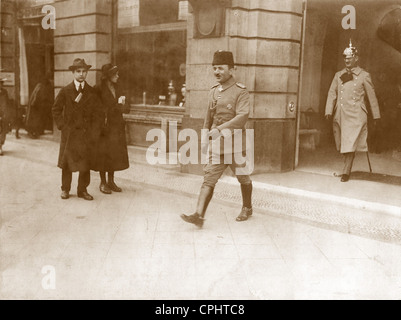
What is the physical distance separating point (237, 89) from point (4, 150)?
26.1 feet

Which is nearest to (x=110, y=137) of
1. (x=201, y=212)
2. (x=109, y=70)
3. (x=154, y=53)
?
(x=109, y=70)

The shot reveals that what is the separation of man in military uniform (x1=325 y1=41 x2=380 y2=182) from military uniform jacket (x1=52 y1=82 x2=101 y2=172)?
3991mm

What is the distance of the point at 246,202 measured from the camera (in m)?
6.56

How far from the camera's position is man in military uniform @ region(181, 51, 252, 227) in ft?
19.9

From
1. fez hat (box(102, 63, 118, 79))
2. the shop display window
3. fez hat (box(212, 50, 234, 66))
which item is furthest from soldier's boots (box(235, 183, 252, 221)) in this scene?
the shop display window

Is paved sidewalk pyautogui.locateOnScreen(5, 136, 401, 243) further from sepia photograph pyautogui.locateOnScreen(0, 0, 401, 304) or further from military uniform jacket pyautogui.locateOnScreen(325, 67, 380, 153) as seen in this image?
military uniform jacket pyautogui.locateOnScreen(325, 67, 380, 153)

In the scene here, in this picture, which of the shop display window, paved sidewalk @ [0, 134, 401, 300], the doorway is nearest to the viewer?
paved sidewalk @ [0, 134, 401, 300]

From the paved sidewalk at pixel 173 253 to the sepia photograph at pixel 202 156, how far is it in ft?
0.08

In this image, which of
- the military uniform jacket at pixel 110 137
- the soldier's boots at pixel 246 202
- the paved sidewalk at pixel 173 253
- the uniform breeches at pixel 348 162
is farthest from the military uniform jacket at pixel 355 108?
the military uniform jacket at pixel 110 137

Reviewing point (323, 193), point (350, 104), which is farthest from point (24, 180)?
point (350, 104)

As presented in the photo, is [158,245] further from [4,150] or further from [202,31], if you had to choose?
[4,150]

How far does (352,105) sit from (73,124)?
4383mm

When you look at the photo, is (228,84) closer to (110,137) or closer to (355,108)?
(110,137)

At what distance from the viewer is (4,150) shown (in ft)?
40.7
